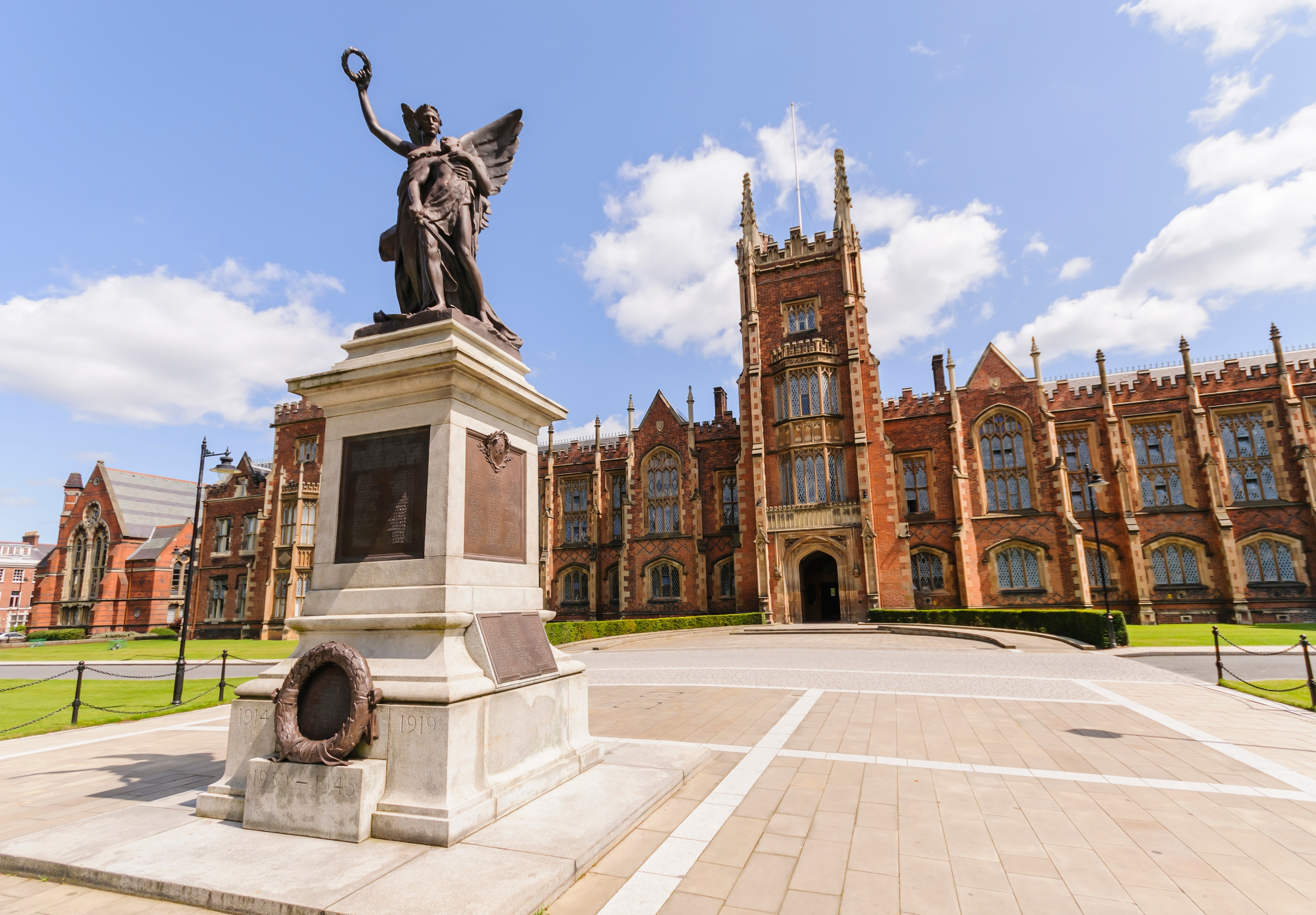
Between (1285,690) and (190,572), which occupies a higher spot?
(190,572)

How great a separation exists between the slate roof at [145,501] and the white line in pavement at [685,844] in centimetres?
5146

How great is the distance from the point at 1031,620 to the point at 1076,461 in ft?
37.7

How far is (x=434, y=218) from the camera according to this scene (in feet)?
19.2

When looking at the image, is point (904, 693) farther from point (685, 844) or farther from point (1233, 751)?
point (685, 844)

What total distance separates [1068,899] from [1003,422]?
3123 cm

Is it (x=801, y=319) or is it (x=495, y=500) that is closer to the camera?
(x=495, y=500)

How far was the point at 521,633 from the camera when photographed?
207 inches

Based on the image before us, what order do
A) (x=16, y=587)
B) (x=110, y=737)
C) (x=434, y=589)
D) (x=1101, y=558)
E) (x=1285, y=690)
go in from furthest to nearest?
(x=16, y=587)
(x=1101, y=558)
(x=1285, y=690)
(x=110, y=737)
(x=434, y=589)

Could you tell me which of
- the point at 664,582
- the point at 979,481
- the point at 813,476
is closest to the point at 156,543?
the point at 664,582

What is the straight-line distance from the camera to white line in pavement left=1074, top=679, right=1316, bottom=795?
18.2 ft

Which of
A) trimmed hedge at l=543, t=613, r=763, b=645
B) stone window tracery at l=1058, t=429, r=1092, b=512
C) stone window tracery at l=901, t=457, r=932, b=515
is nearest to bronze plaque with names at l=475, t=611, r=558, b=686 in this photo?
trimmed hedge at l=543, t=613, r=763, b=645

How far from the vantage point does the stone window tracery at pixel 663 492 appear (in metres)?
36.0

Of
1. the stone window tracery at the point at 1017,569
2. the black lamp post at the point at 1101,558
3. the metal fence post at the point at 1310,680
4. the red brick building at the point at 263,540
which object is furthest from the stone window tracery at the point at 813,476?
the red brick building at the point at 263,540

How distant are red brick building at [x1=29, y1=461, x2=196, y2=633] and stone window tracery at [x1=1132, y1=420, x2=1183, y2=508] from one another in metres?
58.1
